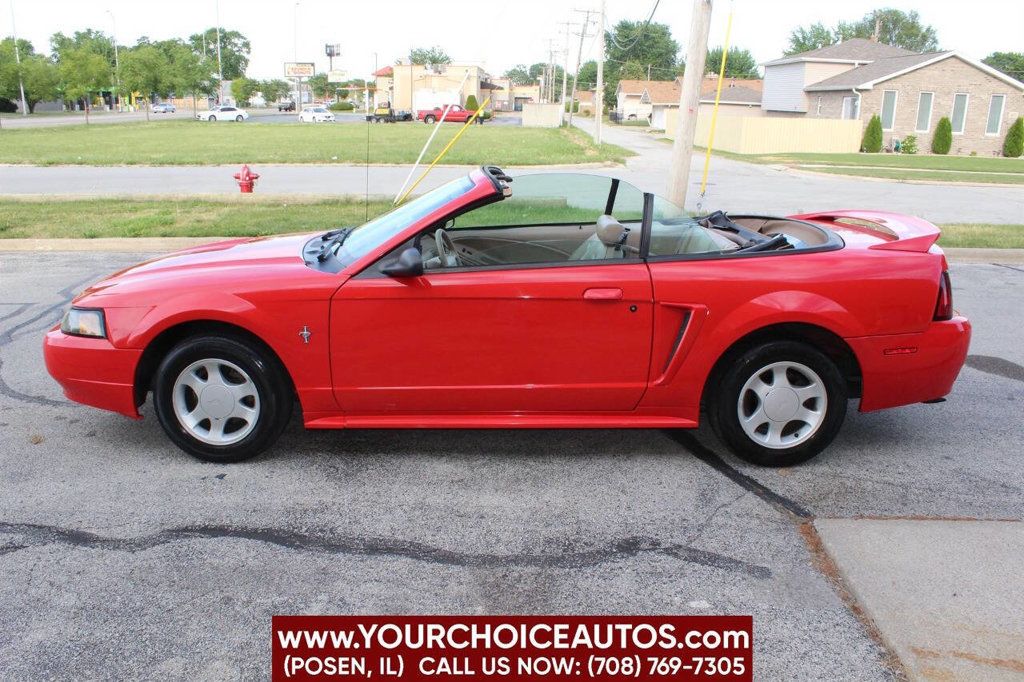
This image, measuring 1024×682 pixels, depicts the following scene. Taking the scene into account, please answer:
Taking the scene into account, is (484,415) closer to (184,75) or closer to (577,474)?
(577,474)

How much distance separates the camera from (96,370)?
4.33m

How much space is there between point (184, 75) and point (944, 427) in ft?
263

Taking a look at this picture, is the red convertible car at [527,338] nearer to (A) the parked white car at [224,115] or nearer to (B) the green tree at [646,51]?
(A) the parked white car at [224,115]

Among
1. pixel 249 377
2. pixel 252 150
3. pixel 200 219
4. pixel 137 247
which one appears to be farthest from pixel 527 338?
pixel 252 150

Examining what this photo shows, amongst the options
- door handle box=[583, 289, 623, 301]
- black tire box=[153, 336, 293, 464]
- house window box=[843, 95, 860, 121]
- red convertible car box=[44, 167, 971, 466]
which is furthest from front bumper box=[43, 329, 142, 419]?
house window box=[843, 95, 860, 121]

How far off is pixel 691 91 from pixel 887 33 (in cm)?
11992

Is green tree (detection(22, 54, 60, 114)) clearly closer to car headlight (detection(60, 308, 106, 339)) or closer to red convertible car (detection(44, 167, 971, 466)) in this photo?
car headlight (detection(60, 308, 106, 339))

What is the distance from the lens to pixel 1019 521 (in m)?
3.86

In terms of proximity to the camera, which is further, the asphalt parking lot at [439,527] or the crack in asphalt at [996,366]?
the crack in asphalt at [996,366]

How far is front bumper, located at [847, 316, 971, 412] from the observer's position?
432cm

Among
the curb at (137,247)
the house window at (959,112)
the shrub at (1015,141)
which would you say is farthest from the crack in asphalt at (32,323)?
the house window at (959,112)

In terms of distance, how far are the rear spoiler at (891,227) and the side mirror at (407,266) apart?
7.52 ft

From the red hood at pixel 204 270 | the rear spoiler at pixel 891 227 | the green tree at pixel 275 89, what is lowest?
the red hood at pixel 204 270

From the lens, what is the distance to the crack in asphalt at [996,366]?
6062 millimetres
